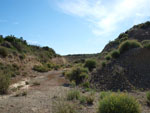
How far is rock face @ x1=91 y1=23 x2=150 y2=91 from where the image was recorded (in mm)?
12805

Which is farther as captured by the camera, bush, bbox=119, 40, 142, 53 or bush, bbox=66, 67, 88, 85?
bush, bbox=119, 40, 142, 53

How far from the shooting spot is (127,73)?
14562 mm

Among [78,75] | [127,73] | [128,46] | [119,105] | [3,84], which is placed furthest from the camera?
[128,46]

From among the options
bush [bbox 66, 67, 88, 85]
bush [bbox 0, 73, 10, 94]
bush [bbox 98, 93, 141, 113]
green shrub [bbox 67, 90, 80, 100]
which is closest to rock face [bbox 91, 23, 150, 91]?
bush [bbox 66, 67, 88, 85]

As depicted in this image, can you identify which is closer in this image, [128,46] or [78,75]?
[78,75]

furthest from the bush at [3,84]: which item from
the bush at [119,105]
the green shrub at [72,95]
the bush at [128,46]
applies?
the bush at [128,46]

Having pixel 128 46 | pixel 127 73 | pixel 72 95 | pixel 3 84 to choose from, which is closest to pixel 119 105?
pixel 72 95

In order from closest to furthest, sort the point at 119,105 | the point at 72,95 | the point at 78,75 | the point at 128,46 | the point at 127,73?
the point at 119,105 < the point at 72,95 < the point at 127,73 < the point at 78,75 < the point at 128,46

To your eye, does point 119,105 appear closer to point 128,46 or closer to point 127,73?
point 127,73

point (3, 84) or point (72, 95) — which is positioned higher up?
point (3, 84)

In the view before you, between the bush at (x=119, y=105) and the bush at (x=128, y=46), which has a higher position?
the bush at (x=128, y=46)

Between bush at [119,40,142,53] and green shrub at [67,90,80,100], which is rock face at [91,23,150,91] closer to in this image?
bush at [119,40,142,53]

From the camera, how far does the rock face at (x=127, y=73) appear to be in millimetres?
12805

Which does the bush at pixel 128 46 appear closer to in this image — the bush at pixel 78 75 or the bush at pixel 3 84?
the bush at pixel 78 75
